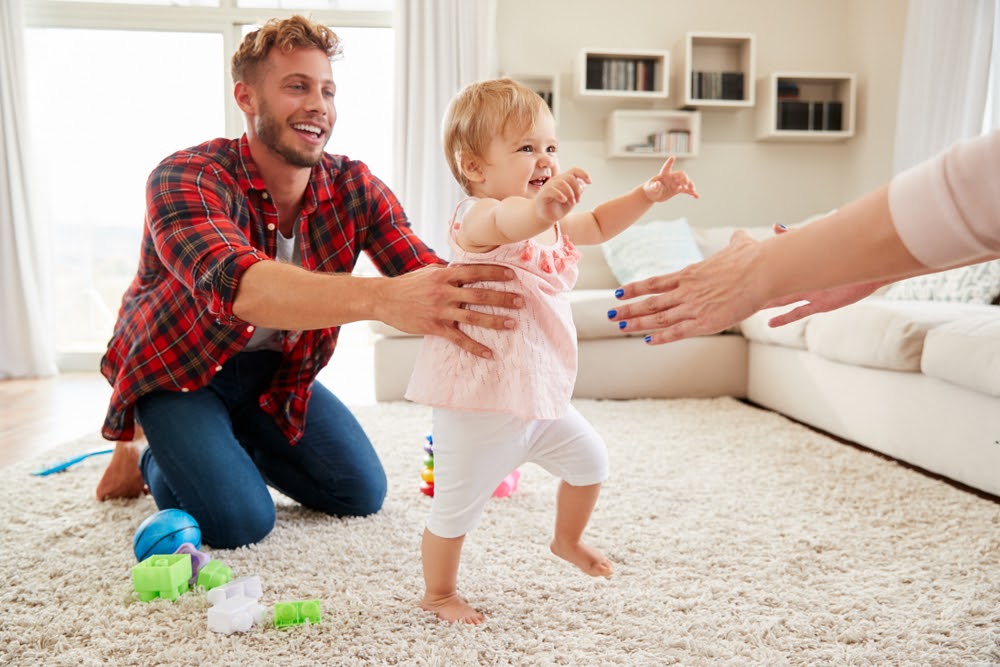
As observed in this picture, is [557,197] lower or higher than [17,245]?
higher

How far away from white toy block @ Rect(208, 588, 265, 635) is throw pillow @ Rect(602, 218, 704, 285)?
116 inches

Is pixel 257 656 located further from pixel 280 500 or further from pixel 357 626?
pixel 280 500

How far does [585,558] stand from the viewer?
59.2 inches

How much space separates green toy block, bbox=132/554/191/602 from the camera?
1411 mm

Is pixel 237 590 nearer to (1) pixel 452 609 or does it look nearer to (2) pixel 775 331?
(1) pixel 452 609

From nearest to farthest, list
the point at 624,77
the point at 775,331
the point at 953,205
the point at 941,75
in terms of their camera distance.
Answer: the point at 953,205 → the point at 775,331 → the point at 941,75 → the point at 624,77

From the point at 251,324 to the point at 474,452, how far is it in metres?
0.55

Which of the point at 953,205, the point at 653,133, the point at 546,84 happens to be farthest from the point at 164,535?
the point at 653,133

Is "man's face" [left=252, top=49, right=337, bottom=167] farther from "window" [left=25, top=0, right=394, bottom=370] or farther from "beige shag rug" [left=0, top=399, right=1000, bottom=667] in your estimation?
"window" [left=25, top=0, right=394, bottom=370]

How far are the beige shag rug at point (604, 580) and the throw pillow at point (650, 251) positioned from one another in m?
1.82

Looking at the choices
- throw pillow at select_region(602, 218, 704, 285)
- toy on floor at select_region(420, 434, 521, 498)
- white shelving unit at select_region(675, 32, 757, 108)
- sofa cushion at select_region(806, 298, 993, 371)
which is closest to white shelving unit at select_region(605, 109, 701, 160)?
white shelving unit at select_region(675, 32, 757, 108)

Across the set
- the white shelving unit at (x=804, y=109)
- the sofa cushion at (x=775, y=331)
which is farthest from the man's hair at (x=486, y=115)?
the white shelving unit at (x=804, y=109)

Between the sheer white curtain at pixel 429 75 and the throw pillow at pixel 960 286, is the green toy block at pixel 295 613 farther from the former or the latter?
the sheer white curtain at pixel 429 75

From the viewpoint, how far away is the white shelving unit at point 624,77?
4.64m
